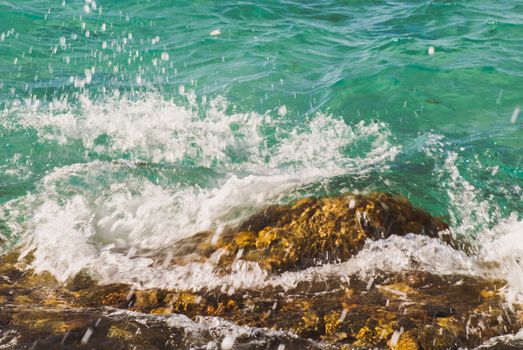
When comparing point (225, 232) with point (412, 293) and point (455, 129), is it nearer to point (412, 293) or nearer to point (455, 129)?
point (412, 293)

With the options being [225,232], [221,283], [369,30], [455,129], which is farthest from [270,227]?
[369,30]

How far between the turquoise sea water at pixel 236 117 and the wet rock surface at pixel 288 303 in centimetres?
37

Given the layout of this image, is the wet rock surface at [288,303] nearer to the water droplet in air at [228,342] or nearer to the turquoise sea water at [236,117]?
the water droplet in air at [228,342]

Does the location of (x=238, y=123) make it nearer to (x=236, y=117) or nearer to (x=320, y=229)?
(x=236, y=117)

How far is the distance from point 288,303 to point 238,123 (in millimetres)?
4757

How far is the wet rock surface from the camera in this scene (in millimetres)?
3879

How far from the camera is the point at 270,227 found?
17.7 ft

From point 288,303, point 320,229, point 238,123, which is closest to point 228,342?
point 288,303

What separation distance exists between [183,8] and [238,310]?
40.4 feet

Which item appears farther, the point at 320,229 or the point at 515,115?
the point at 515,115

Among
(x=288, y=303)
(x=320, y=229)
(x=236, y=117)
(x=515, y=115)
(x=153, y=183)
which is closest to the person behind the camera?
(x=288, y=303)

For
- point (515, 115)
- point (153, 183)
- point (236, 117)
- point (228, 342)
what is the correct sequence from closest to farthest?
point (228, 342)
point (153, 183)
point (515, 115)
point (236, 117)

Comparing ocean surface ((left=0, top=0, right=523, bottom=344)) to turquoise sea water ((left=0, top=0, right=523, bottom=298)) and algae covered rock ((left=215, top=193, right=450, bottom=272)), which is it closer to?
turquoise sea water ((left=0, top=0, right=523, bottom=298))

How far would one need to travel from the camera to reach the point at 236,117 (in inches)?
351
